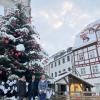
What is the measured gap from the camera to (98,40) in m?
31.2

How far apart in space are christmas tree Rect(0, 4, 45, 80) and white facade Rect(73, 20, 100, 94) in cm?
2129

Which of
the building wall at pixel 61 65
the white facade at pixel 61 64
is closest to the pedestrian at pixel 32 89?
the white facade at pixel 61 64

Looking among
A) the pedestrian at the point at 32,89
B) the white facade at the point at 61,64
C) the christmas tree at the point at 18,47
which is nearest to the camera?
the christmas tree at the point at 18,47

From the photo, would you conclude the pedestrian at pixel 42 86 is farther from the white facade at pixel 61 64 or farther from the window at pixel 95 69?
the white facade at pixel 61 64

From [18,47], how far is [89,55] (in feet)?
77.3

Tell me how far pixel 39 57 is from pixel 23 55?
0.66 m

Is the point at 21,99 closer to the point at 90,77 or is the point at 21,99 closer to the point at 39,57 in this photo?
the point at 39,57

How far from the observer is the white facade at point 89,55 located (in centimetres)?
3039

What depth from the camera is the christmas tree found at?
8930 millimetres

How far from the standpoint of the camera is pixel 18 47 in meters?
9.13

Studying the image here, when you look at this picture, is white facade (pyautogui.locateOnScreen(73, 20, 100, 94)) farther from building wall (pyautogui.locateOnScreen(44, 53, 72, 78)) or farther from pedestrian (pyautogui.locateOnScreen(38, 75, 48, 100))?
pedestrian (pyautogui.locateOnScreen(38, 75, 48, 100))

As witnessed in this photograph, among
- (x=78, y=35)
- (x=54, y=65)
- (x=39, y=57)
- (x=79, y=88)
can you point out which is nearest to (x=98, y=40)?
(x=78, y=35)

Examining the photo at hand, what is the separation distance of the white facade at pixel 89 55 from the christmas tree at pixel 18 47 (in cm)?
2129

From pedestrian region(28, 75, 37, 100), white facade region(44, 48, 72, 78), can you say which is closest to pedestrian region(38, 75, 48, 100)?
pedestrian region(28, 75, 37, 100)
